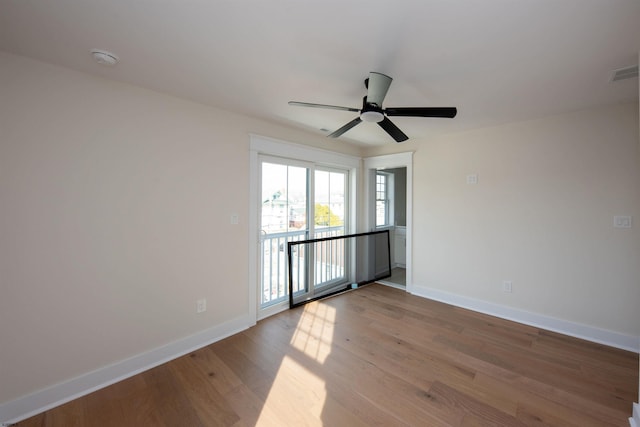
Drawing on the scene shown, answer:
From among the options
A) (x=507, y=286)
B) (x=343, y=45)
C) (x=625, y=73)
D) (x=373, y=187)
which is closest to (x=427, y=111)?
(x=343, y=45)

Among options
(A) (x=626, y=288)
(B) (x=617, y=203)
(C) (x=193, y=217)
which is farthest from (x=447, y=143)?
(C) (x=193, y=217)

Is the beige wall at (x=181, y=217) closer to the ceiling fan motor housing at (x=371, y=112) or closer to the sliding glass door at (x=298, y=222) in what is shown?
the sliding glass door at (x=298, y=222)

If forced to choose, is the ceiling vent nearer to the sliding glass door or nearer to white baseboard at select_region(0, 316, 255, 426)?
the sliding glass door

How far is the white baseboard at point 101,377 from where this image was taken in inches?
66.3

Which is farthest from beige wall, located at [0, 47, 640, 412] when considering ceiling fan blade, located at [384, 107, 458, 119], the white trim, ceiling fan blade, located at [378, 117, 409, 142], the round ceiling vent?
ceiling fan blade, located at [384, 107, 458, 119]

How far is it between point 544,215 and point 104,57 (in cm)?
429

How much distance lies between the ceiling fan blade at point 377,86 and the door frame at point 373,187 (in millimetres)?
2272

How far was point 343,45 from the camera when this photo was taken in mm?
1605

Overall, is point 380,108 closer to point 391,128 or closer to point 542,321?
point 391,128

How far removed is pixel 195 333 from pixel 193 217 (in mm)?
1140

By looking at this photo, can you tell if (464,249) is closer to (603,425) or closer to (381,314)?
(381,314)

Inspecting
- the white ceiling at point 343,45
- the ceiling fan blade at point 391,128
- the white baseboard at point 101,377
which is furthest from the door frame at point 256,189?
the ceiling fan blade at point 391,128

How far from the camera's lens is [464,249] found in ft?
11.5

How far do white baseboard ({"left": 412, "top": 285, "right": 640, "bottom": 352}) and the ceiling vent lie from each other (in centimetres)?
237
